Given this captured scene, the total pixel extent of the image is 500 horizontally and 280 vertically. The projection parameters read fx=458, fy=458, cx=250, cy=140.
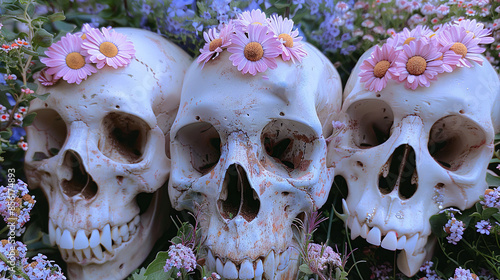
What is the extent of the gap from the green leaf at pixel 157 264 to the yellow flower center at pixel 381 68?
765 mm

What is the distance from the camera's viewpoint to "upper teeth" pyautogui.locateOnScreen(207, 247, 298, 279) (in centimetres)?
113

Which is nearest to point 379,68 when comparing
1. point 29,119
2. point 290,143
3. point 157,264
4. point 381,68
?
point 381,68

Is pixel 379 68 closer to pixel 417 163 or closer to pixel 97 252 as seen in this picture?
pixel 417 163

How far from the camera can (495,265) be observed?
4.10 feet

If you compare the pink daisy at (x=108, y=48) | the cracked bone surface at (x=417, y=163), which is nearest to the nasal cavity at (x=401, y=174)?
the cracked bone surface at (x=417, y=163)

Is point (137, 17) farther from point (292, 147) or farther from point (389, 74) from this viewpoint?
point (389, 74)

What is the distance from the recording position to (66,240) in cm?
128

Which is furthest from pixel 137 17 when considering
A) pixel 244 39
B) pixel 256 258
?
pixel 256 258

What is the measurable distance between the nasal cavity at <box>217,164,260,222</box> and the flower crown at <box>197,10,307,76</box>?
272 millimetres

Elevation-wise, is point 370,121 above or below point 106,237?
above

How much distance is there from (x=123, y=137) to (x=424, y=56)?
947 millimetres

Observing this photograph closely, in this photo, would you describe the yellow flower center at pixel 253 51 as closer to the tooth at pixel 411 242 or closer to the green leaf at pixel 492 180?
the tooth at pixel 411 242

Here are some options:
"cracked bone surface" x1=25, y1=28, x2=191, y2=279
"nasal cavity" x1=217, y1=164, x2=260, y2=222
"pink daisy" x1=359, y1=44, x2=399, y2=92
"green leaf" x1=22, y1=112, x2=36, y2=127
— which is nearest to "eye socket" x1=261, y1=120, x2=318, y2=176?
"nasal cavity" x1=217, y1=164, x2=260, y2=222

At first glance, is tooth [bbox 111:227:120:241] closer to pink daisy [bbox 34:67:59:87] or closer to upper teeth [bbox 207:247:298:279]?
upper teeth [bbox 207:247:298:279]
